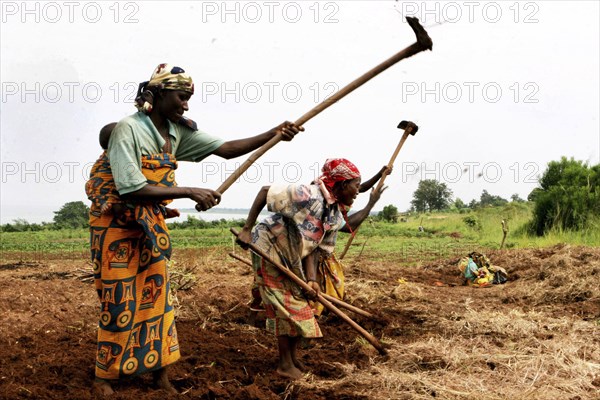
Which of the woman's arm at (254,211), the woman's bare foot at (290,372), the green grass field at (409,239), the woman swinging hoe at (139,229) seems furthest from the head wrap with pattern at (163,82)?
the green grass field at (409,239)

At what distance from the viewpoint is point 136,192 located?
10.7 ft

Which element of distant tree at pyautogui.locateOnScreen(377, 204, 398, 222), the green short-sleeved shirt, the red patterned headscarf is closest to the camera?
the green short-sleeved shirt

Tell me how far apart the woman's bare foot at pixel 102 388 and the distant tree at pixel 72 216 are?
15.1m

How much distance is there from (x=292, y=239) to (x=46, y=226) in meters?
15.9

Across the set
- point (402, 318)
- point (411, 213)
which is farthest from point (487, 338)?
point (411, 213)

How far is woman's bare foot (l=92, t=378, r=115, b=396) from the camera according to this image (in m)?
3.51

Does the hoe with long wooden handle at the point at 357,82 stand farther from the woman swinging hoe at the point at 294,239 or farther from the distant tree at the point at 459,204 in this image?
the distant tree at the point at 459,204

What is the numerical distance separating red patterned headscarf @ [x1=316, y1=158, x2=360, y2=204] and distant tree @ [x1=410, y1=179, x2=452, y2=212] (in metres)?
21.5

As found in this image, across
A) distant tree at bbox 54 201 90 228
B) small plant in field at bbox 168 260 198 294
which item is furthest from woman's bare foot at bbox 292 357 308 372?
distant tree at bbox 54 201 90 228

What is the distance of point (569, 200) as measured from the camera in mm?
13633

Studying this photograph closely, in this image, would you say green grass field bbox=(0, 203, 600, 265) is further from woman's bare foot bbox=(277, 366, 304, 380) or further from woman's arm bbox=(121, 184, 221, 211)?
woman's arm bbox=(121, 184, 221, 211)

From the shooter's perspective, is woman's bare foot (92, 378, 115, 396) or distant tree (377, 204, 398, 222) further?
distant tree (377, 204, 398, 222)

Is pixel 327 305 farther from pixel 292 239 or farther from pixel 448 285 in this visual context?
pixel 448 285

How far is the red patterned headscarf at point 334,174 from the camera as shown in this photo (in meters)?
4.08
